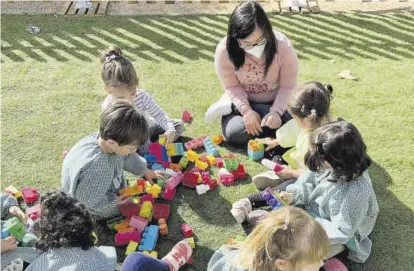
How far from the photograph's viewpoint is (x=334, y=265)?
118 inches

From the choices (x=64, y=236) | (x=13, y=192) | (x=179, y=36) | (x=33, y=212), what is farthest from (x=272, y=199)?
(x=179, y=36)

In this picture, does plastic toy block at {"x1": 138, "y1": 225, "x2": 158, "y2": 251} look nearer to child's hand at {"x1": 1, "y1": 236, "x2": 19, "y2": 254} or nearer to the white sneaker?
child's hand at {"x1": 1, "y1": 236, "x2": 19, "y2": 254}

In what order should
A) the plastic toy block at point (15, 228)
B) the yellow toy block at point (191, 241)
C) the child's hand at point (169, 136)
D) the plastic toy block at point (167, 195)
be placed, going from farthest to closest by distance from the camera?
the child's hand at point (169, 136) → the plastic toy block at point (167, 195) → the yellow toy block at point (191, 241) → the plastic toy block at point (15, 228)

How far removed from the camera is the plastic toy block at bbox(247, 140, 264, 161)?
3.89m

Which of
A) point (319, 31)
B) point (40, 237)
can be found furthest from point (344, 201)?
point (319, 31)

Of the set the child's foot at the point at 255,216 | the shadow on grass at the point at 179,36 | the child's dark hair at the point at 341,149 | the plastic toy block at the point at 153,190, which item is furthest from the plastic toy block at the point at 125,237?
the shadow on grass at the point at 179,36

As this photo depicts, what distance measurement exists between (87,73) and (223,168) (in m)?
1.87

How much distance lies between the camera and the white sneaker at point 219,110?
4188mm

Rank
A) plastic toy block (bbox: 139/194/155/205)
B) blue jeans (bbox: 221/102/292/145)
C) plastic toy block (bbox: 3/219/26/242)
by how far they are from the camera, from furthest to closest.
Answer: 1. blue jeans (bbox: 221/102/292/145)
2. plastic toy block (bbox: 139/194/155/205)
3. plastic toy block (bbox: 3/219/26/242)

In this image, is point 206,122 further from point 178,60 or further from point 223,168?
point 178,60

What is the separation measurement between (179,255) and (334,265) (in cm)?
86

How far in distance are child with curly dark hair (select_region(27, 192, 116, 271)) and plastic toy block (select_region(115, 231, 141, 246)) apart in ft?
1.58

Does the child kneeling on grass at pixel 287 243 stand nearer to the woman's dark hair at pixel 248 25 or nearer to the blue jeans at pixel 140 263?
the blue jeans at pixel 140 263

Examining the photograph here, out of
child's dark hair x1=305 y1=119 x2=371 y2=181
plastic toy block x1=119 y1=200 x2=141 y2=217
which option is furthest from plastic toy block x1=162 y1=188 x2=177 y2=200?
Result: child's dark hair x1=305 y1=119 x2=371 y2=181
